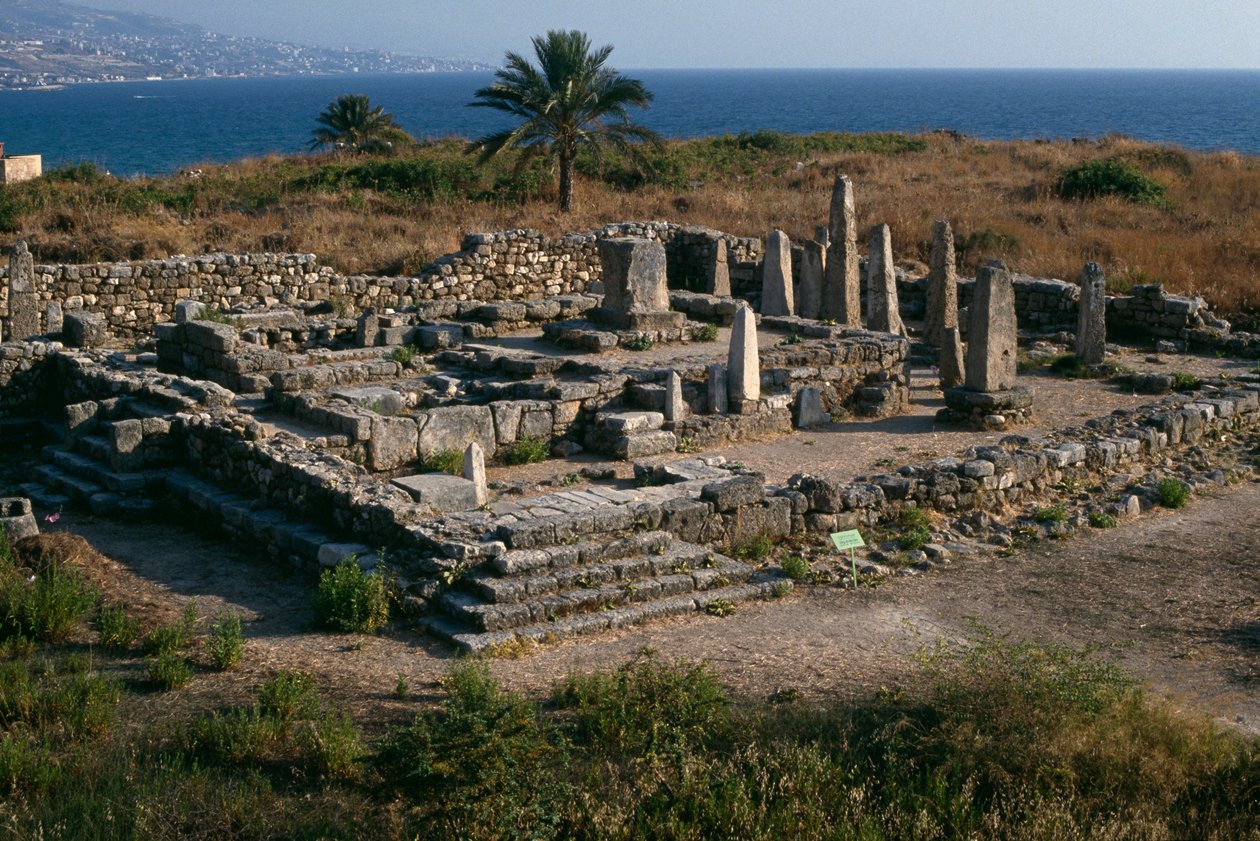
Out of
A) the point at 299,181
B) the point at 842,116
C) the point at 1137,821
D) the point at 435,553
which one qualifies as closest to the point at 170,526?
the point at 435,553

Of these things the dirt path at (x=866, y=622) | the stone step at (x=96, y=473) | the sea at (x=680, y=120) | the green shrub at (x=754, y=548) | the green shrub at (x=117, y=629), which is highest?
the sea at (x=680, y=120)

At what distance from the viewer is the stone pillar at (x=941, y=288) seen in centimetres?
2056

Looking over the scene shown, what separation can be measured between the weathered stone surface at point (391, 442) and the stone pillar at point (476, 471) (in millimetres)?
1395

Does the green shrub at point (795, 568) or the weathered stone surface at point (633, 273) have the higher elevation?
the weathered stone surface at point (633, 273)

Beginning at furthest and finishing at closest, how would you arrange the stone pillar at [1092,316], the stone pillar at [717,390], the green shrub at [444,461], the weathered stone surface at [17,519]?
the stone pillar at [1092,316] → the stone pillar at [717,390] → the green shrub at [444,461] → the weathered stone surface at [17,519]

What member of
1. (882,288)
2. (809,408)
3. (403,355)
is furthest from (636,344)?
(882,288)

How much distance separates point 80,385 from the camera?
17.5 metres

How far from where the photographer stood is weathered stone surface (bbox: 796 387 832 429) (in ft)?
58.9

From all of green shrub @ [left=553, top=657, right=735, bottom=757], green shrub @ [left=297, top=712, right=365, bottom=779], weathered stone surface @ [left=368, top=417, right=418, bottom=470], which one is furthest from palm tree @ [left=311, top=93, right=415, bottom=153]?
green shrub @ [left=297, top=712, right=365, bottom=779]

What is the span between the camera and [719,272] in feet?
82.5

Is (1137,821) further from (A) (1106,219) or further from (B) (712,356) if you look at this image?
(A) (1106,219)

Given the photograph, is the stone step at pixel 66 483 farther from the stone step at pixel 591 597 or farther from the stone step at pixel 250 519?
the stone step at pixel 591 597

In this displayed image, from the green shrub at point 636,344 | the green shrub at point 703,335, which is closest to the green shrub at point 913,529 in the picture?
the green shrub at point 636,344

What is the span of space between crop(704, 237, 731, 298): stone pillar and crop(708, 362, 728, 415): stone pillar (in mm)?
7668
